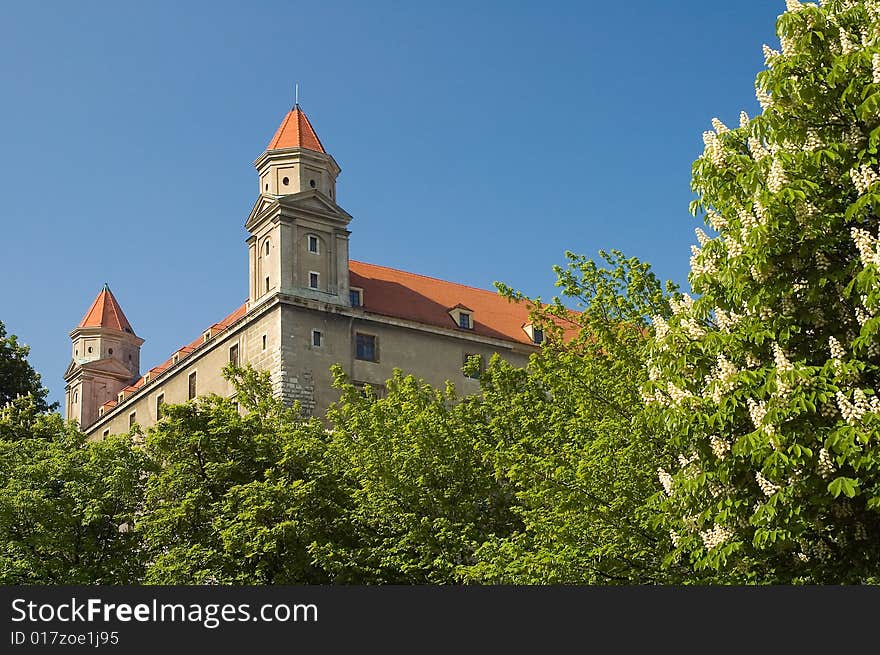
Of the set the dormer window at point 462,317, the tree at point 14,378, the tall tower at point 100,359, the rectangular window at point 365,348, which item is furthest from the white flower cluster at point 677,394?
the tall tower at point 100,359

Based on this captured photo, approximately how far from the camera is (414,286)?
77062 mm

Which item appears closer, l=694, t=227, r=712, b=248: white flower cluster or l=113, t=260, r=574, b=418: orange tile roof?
l=694, t=227, r=712, b=248: white flower cluster

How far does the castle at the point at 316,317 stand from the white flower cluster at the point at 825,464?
49.0 metres

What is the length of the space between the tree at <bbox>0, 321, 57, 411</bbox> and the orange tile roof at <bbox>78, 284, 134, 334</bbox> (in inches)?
1871

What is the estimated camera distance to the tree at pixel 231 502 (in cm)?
3306

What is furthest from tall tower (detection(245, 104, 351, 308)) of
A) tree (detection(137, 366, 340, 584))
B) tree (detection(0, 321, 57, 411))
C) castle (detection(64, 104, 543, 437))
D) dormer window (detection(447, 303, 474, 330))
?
tree (detection(137, 366, 340, 584))

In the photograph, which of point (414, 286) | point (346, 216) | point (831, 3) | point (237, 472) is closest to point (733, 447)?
point (831, 3)

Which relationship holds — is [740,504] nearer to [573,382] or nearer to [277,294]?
[573,382]

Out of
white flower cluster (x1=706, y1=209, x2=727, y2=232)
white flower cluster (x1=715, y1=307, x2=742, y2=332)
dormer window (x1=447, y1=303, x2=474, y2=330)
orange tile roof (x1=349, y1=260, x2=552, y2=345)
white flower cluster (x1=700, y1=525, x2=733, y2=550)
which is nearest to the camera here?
white flower cluster (x1=700, y1=525, x2=733, y2=550)

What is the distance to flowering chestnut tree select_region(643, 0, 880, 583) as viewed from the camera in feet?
52.5

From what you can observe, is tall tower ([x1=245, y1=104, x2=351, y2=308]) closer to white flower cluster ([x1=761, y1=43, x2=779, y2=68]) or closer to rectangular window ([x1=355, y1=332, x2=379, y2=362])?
rectangular window ([x1=355, y1=332, x2=379, y2=362])

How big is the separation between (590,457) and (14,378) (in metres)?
35.1

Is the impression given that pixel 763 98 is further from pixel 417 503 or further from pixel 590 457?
pixel 417 503

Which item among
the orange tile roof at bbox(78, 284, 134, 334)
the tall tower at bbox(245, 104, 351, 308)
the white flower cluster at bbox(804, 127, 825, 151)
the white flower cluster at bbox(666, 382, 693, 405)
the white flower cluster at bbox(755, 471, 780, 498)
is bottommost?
the white flower cluster at bbox(755, 471, 780, 498)
